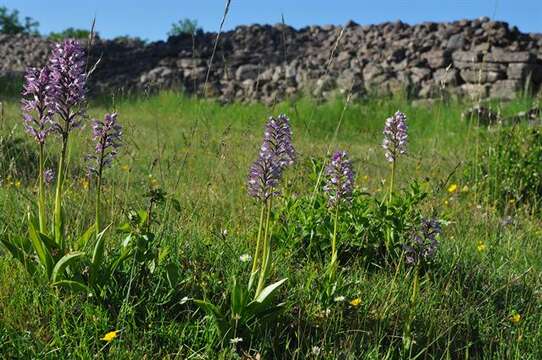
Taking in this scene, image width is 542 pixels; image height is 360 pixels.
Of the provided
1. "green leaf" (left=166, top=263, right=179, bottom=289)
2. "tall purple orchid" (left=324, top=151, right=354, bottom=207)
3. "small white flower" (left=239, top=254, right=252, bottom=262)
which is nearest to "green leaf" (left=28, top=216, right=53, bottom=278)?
"green leaf" (left=166, top=263, right=179, bottom=289)

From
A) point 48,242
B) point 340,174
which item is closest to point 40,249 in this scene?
point 48,242

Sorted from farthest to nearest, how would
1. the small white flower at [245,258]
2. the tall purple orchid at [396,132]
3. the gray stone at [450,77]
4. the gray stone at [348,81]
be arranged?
the gray stone at [348,81], the gray stone at [450,77], the tall purple orchid at [396,132], the small white flower at [245,258]

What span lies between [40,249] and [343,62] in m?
13.8

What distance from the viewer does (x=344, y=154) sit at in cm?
305

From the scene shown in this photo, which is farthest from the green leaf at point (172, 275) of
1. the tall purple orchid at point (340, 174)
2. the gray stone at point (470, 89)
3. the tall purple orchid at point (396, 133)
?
the gray stone at point (470, 89)

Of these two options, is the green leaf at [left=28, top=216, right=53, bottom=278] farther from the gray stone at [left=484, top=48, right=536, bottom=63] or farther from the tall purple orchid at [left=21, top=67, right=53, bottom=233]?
the gray stone at [left=484, top=48, right=536, bottom=63]

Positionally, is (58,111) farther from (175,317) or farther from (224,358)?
(224,358)

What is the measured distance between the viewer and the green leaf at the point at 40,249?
2633 millimetres

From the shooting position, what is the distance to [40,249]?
2.68m

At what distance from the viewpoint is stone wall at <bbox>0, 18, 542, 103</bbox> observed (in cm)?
1341

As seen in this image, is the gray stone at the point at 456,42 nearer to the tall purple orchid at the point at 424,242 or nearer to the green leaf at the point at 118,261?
the tall purple orchid at the point at 424,242

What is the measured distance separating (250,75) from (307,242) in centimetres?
1283

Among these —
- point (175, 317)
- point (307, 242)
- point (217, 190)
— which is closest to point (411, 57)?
point (217, 190)

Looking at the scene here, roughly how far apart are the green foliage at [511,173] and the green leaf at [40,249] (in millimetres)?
4290
